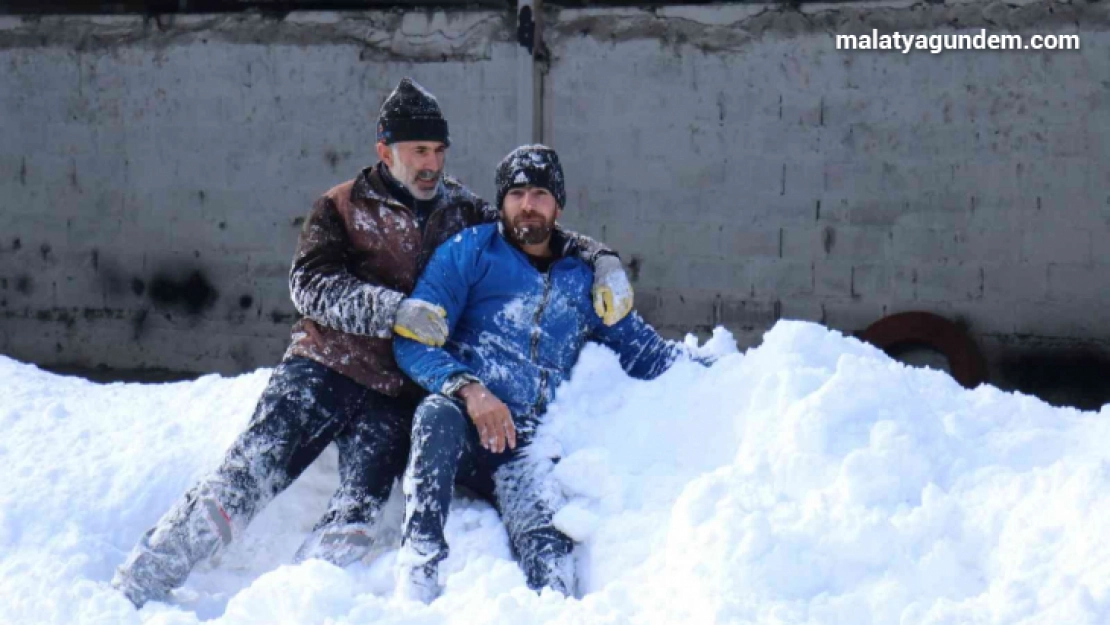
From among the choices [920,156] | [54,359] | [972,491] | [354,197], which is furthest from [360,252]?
[54,359]

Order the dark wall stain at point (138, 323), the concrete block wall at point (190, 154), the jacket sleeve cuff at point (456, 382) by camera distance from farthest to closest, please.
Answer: the dark wall stain at point (138, 323) < the concrete block wall at point (190, 154) < the jacket sleeve cuff at point (456, 382)

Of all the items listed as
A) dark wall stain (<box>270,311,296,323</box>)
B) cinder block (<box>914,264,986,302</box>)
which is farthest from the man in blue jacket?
dark wall stain (<box>270,311,296,323</box>)

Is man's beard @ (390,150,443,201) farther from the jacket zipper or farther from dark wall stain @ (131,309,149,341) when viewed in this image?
dark wall stain @ (131,309,149,341)

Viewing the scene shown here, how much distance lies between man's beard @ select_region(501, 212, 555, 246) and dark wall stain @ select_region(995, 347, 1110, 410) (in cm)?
331

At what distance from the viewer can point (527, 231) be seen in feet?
12.2

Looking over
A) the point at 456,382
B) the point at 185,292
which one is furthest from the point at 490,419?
the point at 185,292

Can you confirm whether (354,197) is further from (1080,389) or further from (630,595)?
(1080,389)

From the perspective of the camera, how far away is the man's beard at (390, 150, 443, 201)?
3.81 m

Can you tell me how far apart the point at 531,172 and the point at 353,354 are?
766 millimetres

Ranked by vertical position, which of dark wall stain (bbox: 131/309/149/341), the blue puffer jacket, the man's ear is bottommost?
dark wall stain (bbox: 131/309/149/341)

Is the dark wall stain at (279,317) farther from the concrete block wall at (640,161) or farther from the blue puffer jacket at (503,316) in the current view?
the blue puffer jacket at (503,316)

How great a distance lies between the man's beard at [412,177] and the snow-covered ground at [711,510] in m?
0.71

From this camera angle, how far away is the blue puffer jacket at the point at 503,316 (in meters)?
3.62

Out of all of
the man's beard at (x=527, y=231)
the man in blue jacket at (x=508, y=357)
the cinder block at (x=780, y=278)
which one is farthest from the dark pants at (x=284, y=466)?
the cinder block at (x=780, y=278)
